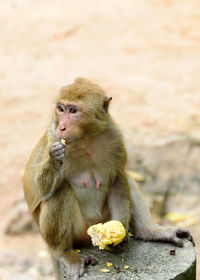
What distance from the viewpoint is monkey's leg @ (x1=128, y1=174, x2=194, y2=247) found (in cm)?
519

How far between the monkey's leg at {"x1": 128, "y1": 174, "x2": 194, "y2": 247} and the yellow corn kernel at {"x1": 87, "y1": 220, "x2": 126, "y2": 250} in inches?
18.5

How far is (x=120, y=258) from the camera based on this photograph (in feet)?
16.3

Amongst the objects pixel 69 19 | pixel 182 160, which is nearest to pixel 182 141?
pixel 182 160

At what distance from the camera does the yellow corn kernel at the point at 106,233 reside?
472 centimetres

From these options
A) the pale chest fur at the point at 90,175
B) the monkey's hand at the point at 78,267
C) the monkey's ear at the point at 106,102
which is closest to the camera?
the monkey's hand at the point at 78,267

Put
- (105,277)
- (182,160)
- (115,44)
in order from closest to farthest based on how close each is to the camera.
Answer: (105,277), (182,160), (115,44)

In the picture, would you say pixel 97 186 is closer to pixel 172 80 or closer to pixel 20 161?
pixel 20 161

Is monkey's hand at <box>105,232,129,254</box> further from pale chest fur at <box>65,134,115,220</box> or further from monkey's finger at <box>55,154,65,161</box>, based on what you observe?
monkey's finger at <box>55,154,65,161</box>

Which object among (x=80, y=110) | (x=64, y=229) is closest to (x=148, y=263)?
(x=64, y=229)

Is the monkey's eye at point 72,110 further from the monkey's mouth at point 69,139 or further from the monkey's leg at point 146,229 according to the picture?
the monkey's leg at point 146,229

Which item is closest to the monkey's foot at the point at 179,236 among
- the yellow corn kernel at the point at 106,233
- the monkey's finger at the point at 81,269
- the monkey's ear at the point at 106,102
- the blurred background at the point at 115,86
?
the yellow corn kernel at the point at 106,233

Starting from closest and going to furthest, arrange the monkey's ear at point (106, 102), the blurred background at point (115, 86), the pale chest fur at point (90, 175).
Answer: the monkey's ear at point (106, 102) < the pale chest fur at point (90, 175) < the blurred background at point (115, 86)

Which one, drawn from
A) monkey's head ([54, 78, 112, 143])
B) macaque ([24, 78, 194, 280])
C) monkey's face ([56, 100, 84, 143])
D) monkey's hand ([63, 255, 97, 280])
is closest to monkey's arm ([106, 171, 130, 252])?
macaque ([24, 78, 194, 280])

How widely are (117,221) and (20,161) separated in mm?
5225
